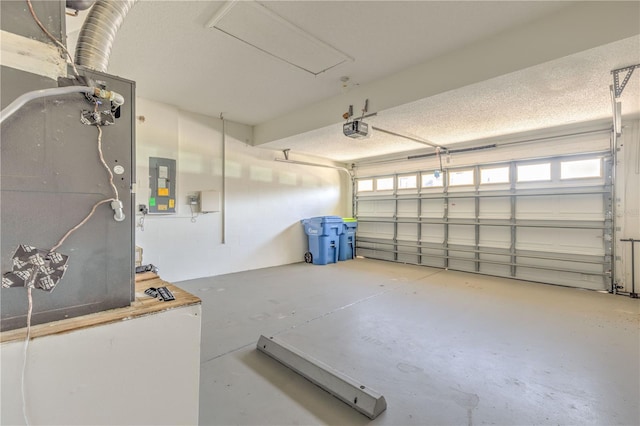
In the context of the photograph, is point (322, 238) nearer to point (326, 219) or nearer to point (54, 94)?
point (326, 219)

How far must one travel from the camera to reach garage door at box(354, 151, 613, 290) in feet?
14.3

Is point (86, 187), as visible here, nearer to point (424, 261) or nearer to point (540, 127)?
point (540, 127)

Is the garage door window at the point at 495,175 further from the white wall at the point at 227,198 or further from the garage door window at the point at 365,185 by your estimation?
the white wall at the point at 227,198

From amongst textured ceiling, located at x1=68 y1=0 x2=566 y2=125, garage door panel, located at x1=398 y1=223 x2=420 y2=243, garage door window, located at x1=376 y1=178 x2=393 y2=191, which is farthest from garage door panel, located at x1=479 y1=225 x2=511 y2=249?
textured ceiling, located at x1=68 y1=0 x2=566 y2=125

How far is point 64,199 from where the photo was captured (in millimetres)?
943

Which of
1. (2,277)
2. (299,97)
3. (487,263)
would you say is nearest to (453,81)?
(299,97)

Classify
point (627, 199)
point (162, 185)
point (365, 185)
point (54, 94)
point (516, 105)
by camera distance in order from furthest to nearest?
point (365, 185)
point (162, 185)
point (627, 199)
point (516, 105)
point (54, 94)

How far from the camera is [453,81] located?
116 inches

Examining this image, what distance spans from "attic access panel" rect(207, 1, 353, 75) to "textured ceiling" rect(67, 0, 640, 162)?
6 cm

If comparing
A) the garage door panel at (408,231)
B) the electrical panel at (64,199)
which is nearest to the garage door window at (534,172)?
the garage door panel at (408,231)

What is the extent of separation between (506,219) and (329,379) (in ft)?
15.8

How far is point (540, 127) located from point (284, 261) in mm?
5221

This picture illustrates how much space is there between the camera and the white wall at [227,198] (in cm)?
434

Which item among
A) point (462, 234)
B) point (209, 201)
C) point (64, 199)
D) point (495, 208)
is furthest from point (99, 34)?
point (462, 234)
